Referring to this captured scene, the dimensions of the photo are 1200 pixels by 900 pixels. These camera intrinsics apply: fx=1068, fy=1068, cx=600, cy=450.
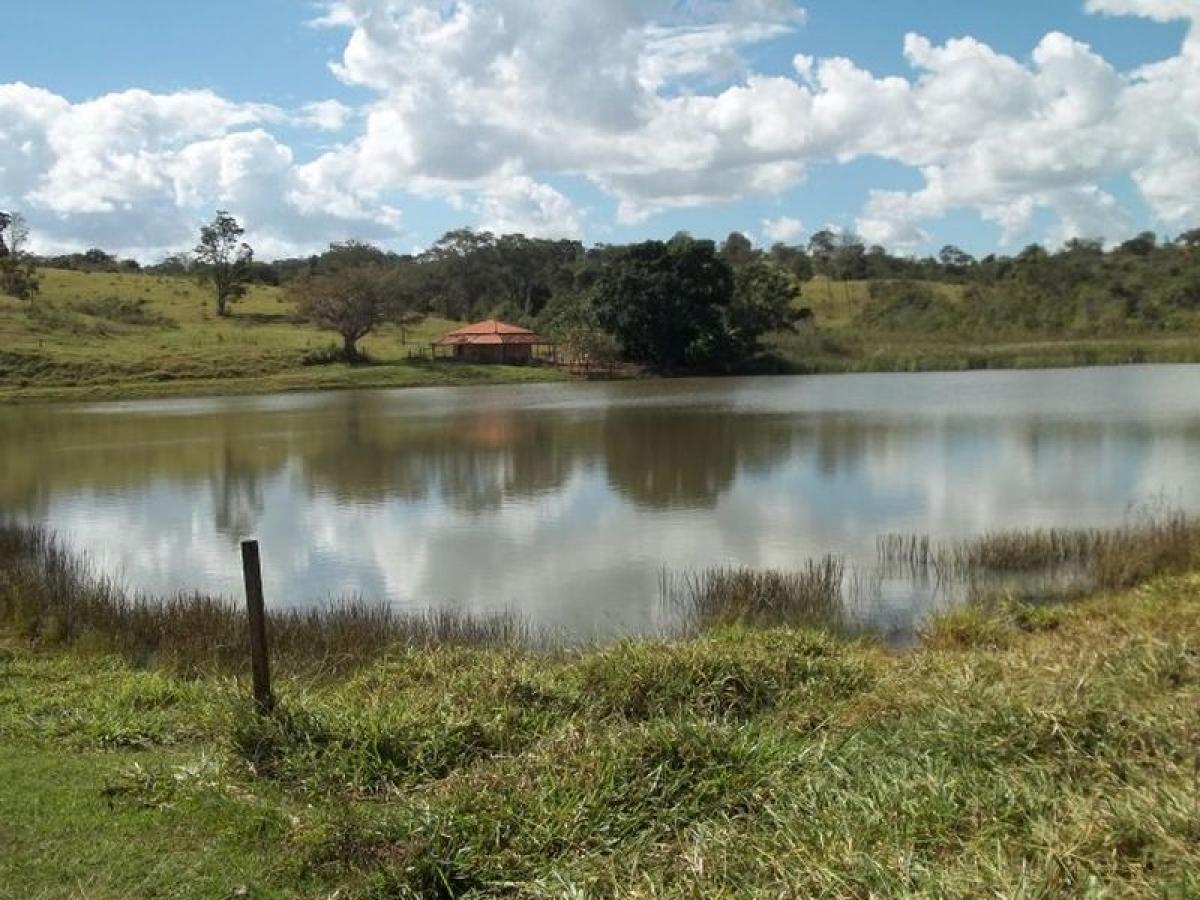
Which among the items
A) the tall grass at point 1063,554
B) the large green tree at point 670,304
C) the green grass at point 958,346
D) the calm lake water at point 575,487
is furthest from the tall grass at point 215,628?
the green grass at point 958,346

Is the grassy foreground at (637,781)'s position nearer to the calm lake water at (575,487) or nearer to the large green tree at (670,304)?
the calm lake water at (575,487)

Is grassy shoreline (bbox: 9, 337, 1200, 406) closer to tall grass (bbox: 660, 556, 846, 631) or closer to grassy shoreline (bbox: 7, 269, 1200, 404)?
grassy shoreline (bbox: 7, 269, 1200, 404)

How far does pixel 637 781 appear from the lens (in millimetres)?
5273

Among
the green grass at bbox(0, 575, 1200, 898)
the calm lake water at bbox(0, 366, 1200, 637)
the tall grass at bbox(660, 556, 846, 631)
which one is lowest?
the calm lake water at bbox(0, 366, 1200, 637)

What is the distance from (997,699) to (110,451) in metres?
27.8

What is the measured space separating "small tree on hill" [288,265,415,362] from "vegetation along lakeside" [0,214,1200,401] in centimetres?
11

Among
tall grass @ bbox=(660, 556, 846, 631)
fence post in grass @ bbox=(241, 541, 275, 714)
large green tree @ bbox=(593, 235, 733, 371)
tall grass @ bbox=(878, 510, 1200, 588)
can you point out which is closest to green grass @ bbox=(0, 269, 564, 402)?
large green tree @ bbox=(593, 235, 733, 371)

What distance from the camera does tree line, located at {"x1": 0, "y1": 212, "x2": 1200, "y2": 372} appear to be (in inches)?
2259

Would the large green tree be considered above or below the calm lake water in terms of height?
above

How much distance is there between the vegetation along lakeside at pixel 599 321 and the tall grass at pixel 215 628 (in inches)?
1605

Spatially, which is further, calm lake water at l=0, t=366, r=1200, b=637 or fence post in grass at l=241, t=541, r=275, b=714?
calm lake water at l=0, t=366, r=1200, b=637

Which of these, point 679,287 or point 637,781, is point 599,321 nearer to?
point 679,287

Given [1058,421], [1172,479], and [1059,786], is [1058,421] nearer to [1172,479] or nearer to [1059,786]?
[1172,479]

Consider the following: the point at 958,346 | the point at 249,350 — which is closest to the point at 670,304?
the point at 958,346
